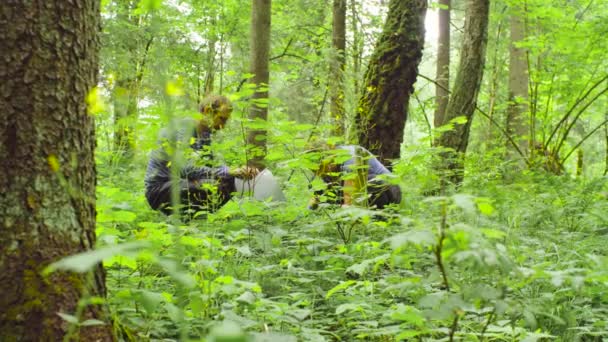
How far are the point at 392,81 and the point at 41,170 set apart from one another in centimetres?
382

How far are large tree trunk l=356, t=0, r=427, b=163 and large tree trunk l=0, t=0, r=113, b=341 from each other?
11.3 ft

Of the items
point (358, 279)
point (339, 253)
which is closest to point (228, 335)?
point (358, 279)

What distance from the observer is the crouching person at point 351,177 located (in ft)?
9.29

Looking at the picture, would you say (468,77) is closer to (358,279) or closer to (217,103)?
(217,103)

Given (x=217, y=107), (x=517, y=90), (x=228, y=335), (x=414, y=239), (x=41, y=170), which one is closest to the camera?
(x=228, y=335)

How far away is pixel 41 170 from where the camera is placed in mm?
1501

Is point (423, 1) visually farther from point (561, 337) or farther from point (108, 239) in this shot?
point (108, 239)

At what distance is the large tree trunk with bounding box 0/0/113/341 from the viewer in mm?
1439

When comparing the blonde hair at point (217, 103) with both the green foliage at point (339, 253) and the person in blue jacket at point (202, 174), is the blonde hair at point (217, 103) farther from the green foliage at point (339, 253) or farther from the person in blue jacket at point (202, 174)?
the green foliage at point (339, 253)

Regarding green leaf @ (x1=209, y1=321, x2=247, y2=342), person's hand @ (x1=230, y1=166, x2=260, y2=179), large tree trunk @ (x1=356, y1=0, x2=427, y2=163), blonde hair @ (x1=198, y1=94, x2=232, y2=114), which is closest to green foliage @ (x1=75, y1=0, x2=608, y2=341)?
green leaf @ (x1=209, y1=321, x2=247, y2=342)

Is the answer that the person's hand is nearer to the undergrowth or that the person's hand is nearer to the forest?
the forest

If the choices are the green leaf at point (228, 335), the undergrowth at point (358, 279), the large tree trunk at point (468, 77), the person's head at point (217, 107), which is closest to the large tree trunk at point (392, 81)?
the undergrowth at point (358, 279)

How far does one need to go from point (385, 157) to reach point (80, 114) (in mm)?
3532

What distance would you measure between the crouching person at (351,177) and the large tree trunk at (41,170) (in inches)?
55.2
